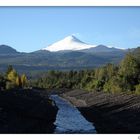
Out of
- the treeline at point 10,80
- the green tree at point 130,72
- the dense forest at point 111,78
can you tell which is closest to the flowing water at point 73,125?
the dense forest at point 111,78

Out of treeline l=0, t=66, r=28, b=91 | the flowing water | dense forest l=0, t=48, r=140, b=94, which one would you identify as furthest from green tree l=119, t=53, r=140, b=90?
the flowing water

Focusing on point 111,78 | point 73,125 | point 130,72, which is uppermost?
point 130,72

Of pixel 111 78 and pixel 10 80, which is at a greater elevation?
pixel 111 78

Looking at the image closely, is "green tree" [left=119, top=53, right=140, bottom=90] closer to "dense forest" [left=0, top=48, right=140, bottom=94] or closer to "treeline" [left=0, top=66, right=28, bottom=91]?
"dense forest" [left=0, top=48, right=140, bottom=94]

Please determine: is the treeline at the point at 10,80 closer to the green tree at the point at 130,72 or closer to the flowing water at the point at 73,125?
the green tree at the point at 130,72

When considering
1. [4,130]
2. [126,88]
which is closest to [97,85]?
[126,88]

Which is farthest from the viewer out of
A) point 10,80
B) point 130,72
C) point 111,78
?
point 10,80

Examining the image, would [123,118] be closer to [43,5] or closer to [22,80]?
[43,5]

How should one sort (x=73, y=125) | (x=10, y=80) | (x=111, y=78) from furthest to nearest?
(x=10, y=80), (x=111, y=78), (x=73, y=125)

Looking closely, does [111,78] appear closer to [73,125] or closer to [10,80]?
[10,80]

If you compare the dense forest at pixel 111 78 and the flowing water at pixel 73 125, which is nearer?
the flowing water at pixel 73 125

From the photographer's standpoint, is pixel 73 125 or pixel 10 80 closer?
pixel 73 125

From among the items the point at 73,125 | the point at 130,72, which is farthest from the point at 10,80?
the point at 73,125
